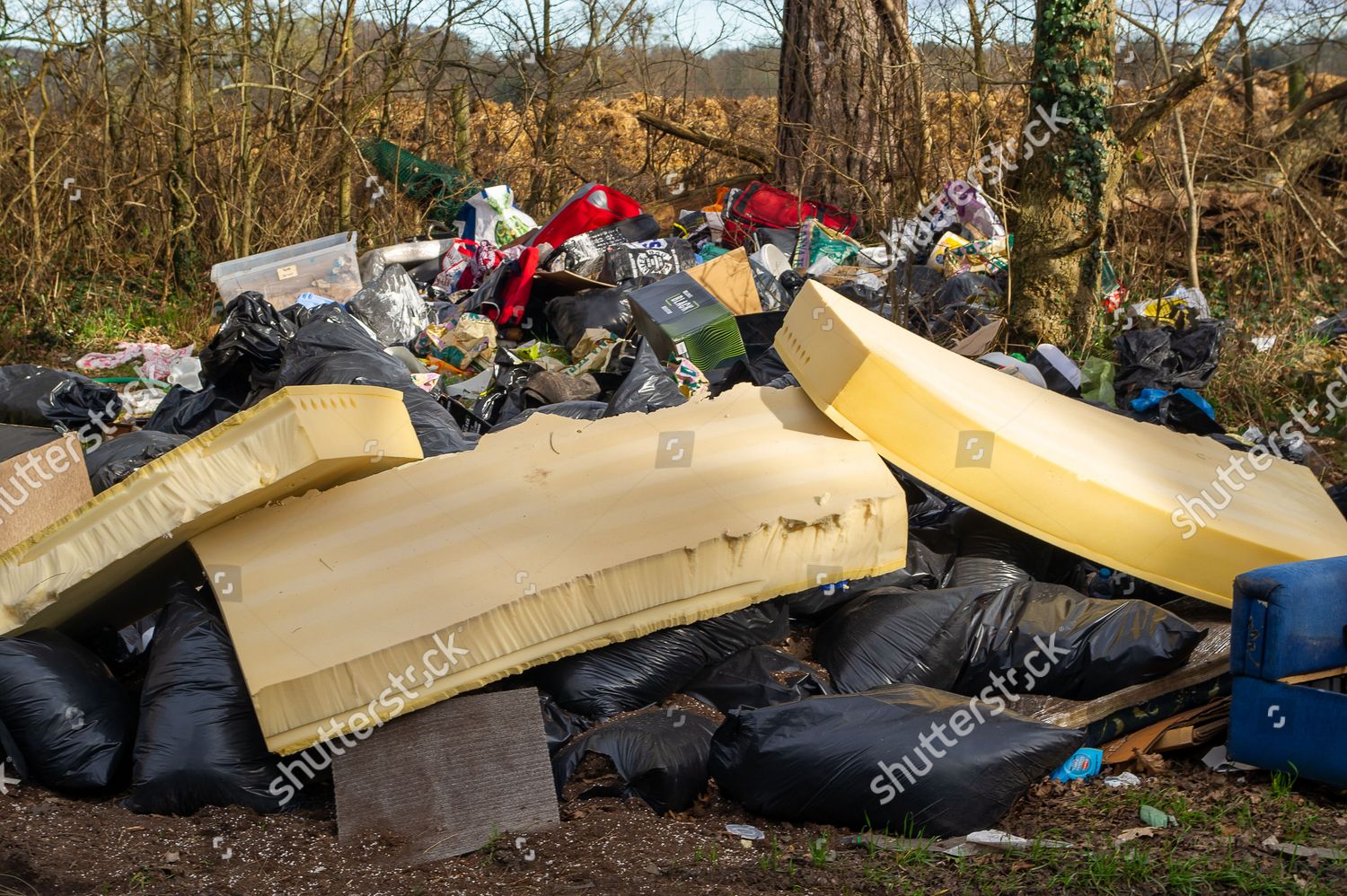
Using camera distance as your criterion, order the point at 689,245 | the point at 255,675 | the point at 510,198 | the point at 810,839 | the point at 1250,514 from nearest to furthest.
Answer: the point at 810,839 → the point at 255,675 → the point at 1250,514 → the point at 689,245 → the point at 510,198

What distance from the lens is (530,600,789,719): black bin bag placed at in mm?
2840

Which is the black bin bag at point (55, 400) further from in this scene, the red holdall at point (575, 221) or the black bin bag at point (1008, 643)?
the black bin bag at point (1008, 643)

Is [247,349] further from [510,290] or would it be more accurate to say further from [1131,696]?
[1131,696]

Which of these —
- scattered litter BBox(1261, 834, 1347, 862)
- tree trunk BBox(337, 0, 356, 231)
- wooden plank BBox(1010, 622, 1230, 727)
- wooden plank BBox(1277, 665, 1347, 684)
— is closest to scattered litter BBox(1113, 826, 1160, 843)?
scattered litter BBox(1261, 834, 1347, 862)

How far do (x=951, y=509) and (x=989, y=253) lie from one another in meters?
2.90

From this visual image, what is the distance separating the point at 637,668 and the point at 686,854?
2.14 feet

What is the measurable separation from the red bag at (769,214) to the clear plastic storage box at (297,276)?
243cm

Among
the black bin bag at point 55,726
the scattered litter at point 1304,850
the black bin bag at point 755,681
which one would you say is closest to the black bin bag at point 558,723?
the black bin bag at point 755,681

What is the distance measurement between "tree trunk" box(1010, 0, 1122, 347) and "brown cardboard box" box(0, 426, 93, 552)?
412 cm

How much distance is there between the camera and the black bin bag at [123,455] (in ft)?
12.3

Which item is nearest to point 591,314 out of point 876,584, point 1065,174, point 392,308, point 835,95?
point 392,308

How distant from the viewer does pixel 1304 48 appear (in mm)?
11922

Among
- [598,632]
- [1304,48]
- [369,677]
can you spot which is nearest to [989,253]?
[598,632]

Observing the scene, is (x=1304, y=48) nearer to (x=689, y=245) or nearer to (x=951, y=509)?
(x=689, y=245)
